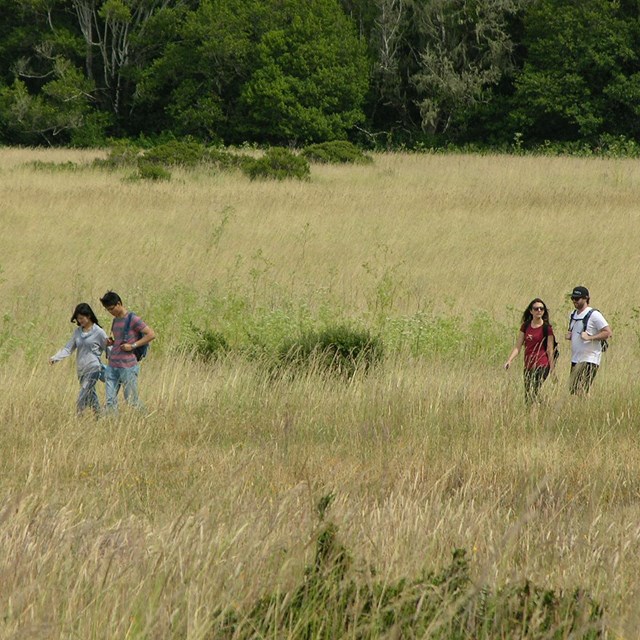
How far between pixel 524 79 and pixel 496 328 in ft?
107

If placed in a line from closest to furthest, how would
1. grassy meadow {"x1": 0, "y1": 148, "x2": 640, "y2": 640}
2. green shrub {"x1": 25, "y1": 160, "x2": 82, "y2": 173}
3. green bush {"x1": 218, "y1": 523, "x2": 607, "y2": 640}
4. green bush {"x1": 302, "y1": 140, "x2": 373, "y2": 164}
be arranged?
green bush {"x1": 218, "y1": 523, "x2": 607, "y2": 640} → grassy meadow {"x1": 0, "y1": 148, "x2": 640, "y2": 640} → green shrub {"x1": 25, "y1": 160, "x2": 82, "y2": 173} → green bush {"x1": 302, "y1": 140, "x2": 373, "y2": 164}

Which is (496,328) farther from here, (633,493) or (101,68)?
(101,68)

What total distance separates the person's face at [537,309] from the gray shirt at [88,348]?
10.7ft

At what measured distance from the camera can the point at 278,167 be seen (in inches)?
1054

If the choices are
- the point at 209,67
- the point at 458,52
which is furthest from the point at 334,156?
the point at 458,52

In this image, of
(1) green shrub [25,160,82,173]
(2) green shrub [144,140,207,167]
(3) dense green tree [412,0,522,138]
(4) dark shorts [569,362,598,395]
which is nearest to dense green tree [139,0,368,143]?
(3) dense green tree [412,0,522,138]

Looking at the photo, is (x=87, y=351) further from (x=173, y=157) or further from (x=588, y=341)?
(x=173, y=157)

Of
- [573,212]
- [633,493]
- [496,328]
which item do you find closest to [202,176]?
[573,212]

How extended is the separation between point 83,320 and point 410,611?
5011mm

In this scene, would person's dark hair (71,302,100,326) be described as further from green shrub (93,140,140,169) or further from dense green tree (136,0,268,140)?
dense green tree (136,0,268,140)

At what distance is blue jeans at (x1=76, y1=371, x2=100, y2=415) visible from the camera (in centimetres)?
812

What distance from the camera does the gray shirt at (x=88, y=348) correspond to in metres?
8.24

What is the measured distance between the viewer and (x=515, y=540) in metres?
4.66

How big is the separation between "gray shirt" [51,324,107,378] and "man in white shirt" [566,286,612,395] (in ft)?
11.7
